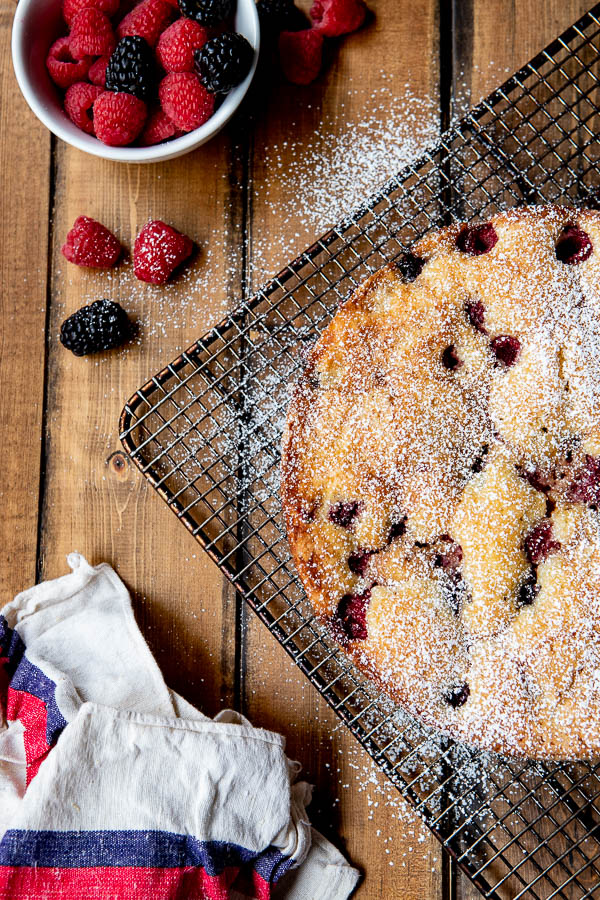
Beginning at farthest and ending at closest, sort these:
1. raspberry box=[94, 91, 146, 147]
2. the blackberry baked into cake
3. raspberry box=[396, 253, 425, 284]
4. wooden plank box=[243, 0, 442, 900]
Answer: wooden plank box=[243, 0, 442, 900]
raspberry box=[94, 91, 146, 147]
raspberry box=[396, 253, 425, 284]
the blackberry baked into cake

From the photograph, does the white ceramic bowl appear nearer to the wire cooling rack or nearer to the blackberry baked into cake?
the wire cooling rack

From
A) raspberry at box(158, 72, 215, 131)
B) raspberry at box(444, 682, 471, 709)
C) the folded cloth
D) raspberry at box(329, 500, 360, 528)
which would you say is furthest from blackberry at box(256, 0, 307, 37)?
raspberry at box(444, 682, 471, 709)

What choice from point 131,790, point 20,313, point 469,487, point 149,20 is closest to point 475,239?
point 469,487

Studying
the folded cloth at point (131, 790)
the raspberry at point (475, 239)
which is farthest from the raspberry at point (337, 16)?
the folded cloth at point (131, 790)

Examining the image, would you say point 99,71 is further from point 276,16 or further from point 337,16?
point 337,16

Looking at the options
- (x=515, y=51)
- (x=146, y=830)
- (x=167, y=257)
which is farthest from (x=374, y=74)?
(x=146, y=830)

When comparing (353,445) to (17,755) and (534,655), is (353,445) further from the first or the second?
(17,755)

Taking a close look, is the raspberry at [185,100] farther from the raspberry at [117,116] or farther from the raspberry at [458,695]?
the raspberry at [458,695]
